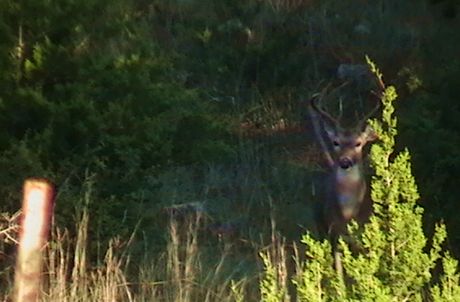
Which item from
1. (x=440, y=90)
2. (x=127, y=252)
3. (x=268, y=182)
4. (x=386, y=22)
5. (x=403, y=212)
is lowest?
(x=403, y=212)

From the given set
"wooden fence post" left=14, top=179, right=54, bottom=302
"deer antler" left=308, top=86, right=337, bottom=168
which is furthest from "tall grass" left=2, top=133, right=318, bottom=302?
"wooden fence post" left=14, top=179, right=54, bottom=302

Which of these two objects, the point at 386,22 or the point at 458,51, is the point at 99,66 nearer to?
the point at 458,51

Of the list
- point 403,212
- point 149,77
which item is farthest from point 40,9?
point 403,212

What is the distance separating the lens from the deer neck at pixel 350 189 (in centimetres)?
Answer: 1003

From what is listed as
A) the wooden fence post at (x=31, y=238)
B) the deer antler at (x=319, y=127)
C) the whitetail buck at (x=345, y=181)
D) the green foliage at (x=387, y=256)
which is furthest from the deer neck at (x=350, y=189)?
the wooden fence post at (x=31, y=238)

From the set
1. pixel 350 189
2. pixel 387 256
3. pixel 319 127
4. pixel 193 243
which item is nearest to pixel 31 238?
pixel 387 256

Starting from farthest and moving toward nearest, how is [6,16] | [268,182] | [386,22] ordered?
1. [386,22]
2. [268,182]
3. [6,16]

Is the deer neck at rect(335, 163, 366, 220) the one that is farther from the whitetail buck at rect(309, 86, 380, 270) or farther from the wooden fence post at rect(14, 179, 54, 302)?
the wooden fence post at rect(14, 179, 54, 302)

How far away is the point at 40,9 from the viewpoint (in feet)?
29.5

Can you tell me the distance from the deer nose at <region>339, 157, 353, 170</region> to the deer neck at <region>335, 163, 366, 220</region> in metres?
0.03

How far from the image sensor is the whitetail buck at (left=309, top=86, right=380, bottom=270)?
10016 millimetres

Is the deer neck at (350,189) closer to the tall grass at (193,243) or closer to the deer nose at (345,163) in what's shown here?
the deer nose at (345,163)

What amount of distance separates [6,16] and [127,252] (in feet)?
6.38

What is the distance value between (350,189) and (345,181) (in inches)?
3.5
